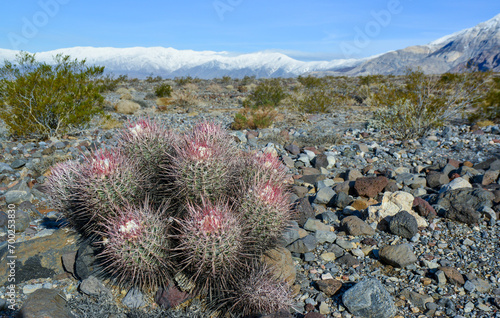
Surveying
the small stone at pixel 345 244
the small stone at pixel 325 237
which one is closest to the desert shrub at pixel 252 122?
the small stone at pixel 325 237

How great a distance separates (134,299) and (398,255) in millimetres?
2935

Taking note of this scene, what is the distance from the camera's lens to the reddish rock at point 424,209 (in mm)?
4688

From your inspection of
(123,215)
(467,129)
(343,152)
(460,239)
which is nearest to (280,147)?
(343,152)

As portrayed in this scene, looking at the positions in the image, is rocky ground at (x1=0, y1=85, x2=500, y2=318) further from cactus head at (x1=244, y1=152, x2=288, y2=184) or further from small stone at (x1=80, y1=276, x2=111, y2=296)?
cactus head at (x1=244, y1=152, x2=288, y2=184)

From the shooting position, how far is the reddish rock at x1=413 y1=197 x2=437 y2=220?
469cm

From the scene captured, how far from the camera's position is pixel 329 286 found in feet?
11.0

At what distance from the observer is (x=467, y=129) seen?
33.9 feet

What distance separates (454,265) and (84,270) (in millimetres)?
4104

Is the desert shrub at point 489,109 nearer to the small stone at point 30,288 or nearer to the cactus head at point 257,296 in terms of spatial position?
the cactus head at point 257,296

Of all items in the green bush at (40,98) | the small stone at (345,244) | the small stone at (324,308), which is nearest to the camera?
the small stone at (324,308)

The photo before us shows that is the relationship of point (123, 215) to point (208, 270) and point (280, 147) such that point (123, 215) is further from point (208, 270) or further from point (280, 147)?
point (280, 147)

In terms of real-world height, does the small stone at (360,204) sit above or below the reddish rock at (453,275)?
above

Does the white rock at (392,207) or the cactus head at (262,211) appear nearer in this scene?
the cactus head at (262,211)

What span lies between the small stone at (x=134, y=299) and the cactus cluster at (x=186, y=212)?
84mm
